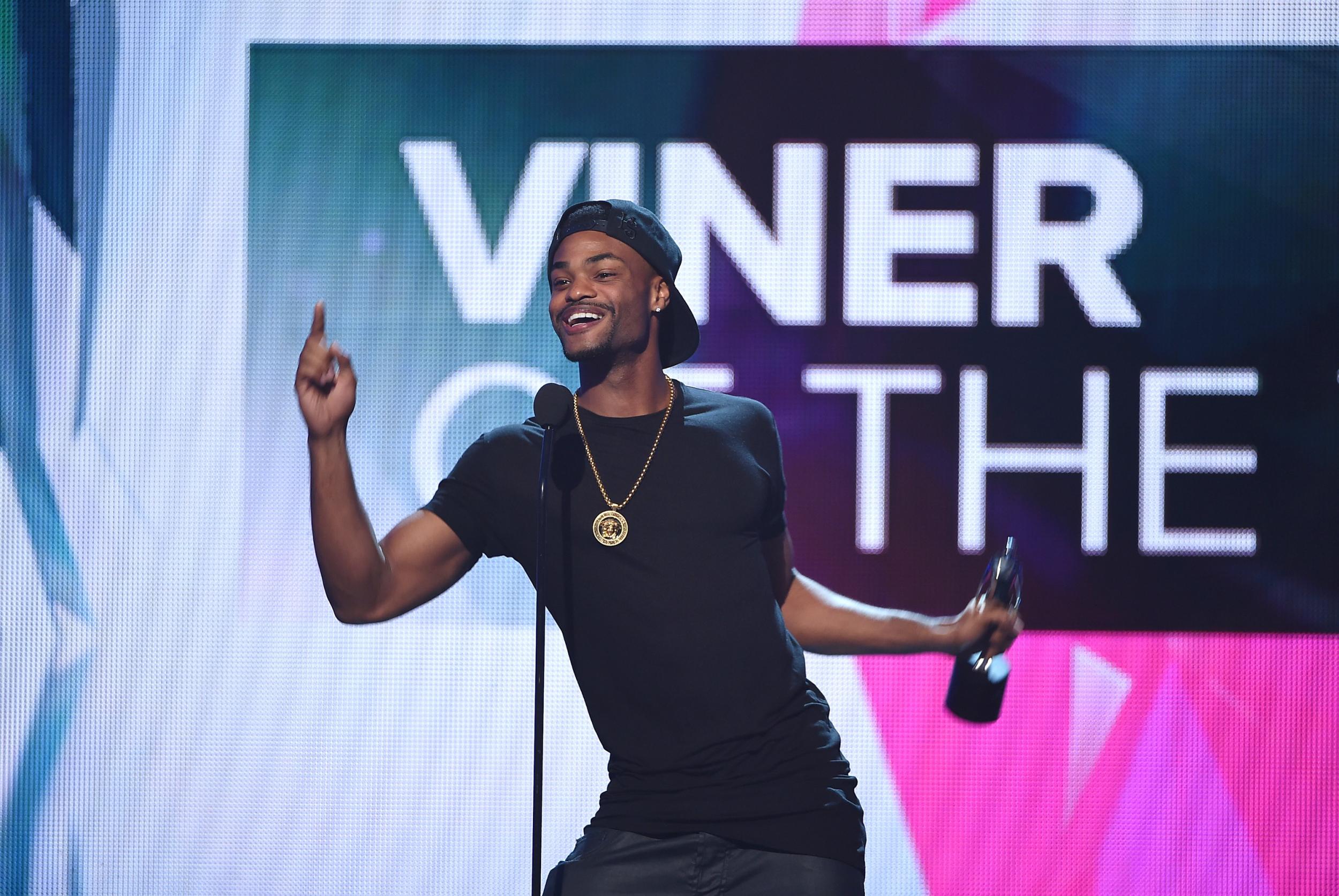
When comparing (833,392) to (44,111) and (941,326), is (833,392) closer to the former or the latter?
(941,326)

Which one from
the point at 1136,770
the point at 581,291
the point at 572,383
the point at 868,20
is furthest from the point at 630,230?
the point at 1136,770

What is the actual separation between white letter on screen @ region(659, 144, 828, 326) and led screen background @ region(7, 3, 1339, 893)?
0.8 inches

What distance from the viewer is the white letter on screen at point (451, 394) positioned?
3326 millimetres

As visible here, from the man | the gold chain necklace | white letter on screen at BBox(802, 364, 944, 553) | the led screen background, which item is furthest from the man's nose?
white letter on screen at BBox(802, 364, 944, 553)

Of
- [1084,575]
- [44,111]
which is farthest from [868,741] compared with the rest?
[44,111]

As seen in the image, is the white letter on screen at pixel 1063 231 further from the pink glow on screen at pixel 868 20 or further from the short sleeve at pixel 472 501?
the short sleeve at pixel 472 501

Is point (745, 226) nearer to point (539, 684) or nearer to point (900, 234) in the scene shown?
point (900, 234)

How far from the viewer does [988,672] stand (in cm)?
224

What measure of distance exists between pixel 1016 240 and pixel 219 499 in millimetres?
2406

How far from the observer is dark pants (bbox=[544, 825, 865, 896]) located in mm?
1915

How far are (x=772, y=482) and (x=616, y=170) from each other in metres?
1.47

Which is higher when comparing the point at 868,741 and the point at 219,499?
the point at 219,499

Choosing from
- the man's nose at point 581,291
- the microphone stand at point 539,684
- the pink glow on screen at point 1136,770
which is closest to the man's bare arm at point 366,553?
the microphone stand at point 539,684

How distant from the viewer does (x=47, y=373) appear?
11.0ft
